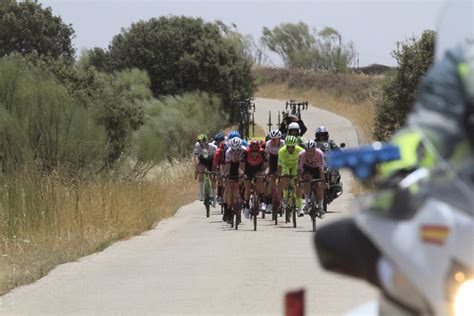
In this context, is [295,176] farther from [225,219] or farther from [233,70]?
[233,70]

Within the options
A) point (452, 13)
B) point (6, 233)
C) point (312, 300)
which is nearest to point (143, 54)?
→ point (6, 233)

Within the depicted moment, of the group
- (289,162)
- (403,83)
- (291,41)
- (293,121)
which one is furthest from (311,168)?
(291,41)

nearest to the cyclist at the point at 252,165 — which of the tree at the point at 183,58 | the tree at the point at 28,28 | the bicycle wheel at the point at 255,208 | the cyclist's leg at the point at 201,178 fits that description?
the bicycle wheel at the point at 255,208

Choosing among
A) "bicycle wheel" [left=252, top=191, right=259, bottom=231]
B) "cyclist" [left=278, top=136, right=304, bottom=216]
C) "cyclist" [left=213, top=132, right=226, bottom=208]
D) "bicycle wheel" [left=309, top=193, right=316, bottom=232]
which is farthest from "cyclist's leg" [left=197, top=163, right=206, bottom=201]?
"bicycle wheel" [left=309, top=193, right=316, bottom=232]

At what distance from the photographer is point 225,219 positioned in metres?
24.7

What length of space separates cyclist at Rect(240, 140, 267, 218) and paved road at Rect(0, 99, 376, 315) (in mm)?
3544

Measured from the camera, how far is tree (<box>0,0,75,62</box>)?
59.1m

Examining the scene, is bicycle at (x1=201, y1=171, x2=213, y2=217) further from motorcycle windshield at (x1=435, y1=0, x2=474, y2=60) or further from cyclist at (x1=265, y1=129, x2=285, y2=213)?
motorcycle windshield at (x1=435, y1=0, x2=474, y2=60)

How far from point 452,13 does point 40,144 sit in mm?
19513

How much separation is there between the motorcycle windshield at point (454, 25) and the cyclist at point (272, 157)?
21.7 meters

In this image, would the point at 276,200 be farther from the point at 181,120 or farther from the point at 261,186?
the point at 181,120

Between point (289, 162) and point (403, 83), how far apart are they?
11.9 meters

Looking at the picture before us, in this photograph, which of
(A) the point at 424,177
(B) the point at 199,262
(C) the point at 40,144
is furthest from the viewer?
(C) the point at 40,144

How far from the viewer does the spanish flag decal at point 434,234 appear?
3084 millimetres
